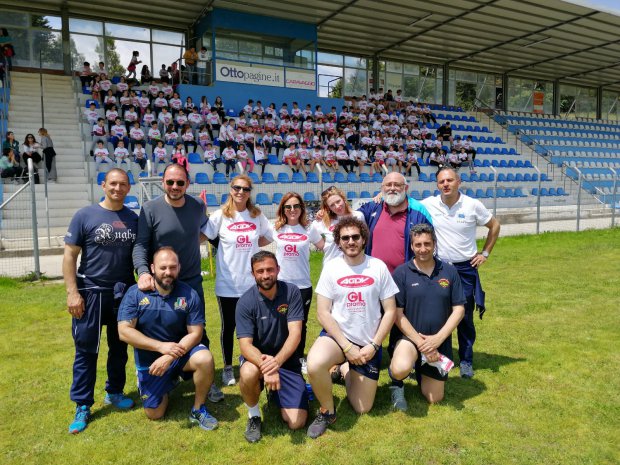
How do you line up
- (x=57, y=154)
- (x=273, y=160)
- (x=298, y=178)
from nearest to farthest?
(x=57, y=154), (x=298, y=178), (x=273, y=160)

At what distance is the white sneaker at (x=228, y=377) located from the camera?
4523mm

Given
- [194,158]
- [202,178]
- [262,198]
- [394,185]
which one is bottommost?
[262,198]

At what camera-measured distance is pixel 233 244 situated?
4453 mm

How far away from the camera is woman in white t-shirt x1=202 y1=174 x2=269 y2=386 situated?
14.6ft

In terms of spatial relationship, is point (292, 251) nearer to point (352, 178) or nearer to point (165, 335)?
point (165, 335)

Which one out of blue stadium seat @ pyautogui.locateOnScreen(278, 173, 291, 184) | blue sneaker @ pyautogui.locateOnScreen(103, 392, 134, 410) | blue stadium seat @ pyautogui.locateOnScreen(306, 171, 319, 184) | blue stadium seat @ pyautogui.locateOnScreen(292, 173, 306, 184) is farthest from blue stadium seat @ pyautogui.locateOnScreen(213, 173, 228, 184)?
blue sneaker @ pyautogui.locateOnScreen(103, 392, 134, 410)

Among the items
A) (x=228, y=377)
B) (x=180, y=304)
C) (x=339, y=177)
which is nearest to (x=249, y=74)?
(x=339, y=177)

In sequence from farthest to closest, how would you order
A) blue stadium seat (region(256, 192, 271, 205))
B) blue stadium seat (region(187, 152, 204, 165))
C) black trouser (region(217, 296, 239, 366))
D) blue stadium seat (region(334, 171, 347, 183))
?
blue stadium seat (region(334, 171, 347, 183)), blue stadium seat (region(187, 152, 204, 165)), blue stadium seat (region(256, 192, 271, 205)), black trouser (region(217, 296, 239, 366))

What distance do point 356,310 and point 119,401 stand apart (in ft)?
7.05

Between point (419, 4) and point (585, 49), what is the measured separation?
A: 39.9 ft

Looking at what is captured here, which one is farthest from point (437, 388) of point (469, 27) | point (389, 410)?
point (469, 27)

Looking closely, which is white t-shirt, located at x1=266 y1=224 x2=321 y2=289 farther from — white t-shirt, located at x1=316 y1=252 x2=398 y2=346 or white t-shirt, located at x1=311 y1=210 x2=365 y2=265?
white t-shirt, located at x1=316 y1=252 x2=398 y2=346

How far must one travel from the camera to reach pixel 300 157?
17438 mm

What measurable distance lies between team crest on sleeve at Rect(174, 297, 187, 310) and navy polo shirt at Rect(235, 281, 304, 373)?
16.9 inches
